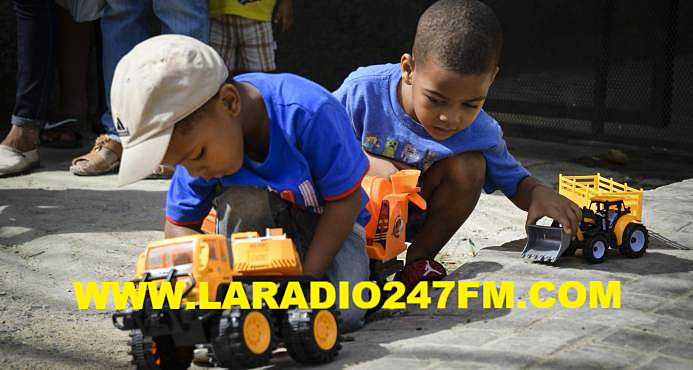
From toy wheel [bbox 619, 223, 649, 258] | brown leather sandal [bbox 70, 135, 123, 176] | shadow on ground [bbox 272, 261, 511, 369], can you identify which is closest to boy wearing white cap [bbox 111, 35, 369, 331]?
shadow on ground [bbox 272, 261, 511, 369]

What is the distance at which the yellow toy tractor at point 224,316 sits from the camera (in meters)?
2.27

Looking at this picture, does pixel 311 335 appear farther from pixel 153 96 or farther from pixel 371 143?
pixel 371 143

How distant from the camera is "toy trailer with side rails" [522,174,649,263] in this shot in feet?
11.5

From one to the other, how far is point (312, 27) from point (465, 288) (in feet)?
14.3

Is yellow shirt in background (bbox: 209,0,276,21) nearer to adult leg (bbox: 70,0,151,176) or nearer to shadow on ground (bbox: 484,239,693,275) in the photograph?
adult leg (bbox: 70,0,151,176)

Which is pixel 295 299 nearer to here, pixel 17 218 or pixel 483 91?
pixel 483 91

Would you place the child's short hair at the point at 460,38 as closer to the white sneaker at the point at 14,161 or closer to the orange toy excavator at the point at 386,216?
the orange toy excavator at the point at 386,216

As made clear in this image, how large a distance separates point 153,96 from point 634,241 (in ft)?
6.65

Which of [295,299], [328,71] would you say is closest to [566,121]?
[328,71]

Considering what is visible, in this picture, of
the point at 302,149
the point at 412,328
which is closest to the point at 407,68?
the point at 302,149

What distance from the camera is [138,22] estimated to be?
5.18 m

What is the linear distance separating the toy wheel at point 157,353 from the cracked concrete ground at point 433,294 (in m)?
0.26

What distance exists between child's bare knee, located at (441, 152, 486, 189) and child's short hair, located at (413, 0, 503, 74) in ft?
1.38

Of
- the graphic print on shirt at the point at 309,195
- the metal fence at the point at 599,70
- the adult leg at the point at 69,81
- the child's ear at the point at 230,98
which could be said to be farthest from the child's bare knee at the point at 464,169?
the adult leg at the point at 69,81
